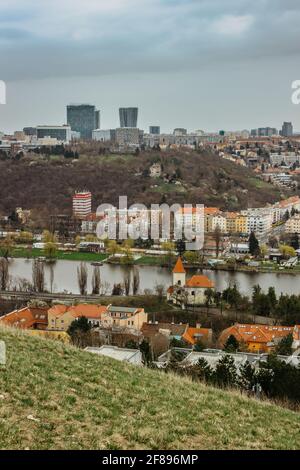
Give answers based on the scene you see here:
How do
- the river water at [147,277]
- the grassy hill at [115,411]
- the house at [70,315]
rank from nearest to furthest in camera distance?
the grassy hill at [115,411] < the house at [70,315] < the river water at [147,277]

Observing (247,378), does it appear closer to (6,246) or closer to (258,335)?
(258,335)

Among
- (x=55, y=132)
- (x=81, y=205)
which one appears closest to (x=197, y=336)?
(x=81, y=205)

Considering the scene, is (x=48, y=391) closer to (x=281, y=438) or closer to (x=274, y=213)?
(x=281, y=438)

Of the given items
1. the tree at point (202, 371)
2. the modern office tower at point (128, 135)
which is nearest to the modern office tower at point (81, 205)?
the tree at point (202, 371)

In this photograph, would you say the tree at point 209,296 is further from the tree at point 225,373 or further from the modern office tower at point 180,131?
the modern office tower at point 180,131

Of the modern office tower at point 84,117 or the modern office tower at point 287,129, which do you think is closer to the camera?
the modern office tower at point 287,129

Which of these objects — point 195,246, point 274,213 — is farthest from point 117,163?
point 195,246
